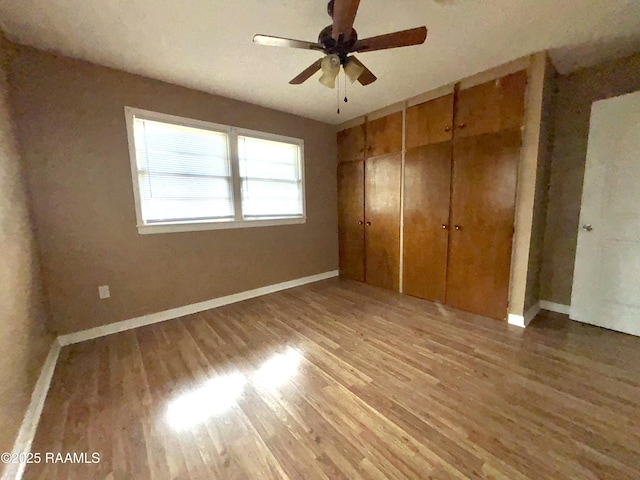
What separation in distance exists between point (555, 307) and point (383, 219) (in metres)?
2.18

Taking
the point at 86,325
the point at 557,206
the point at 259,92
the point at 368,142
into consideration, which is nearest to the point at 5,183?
the point at 86,325

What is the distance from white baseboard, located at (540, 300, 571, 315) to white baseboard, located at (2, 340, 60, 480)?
14.2 feet

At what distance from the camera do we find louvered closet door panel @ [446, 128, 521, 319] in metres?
2.45

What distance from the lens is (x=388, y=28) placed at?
186 cm

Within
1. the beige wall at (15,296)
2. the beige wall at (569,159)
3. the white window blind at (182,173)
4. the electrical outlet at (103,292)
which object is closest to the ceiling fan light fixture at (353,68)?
the white window blind at (182,173)

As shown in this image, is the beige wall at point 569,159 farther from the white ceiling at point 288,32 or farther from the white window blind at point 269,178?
the white window blind at point 269,178

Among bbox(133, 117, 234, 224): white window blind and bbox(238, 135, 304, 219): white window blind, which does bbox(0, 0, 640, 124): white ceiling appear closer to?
bbox(133, 117, 234, 224): white window blind

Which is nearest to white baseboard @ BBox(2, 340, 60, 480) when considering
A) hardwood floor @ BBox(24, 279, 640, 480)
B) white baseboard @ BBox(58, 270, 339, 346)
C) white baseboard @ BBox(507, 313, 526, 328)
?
hardwood floor @ BBox(24, 279, 640, 480)

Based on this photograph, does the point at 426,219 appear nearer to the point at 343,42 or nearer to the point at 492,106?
the point at 492,106

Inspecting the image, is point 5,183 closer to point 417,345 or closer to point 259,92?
point 259,92

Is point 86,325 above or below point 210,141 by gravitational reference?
below

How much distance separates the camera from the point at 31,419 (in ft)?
4.60

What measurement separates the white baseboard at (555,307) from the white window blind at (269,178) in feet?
10.7

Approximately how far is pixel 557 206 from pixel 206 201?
3.99 meters
